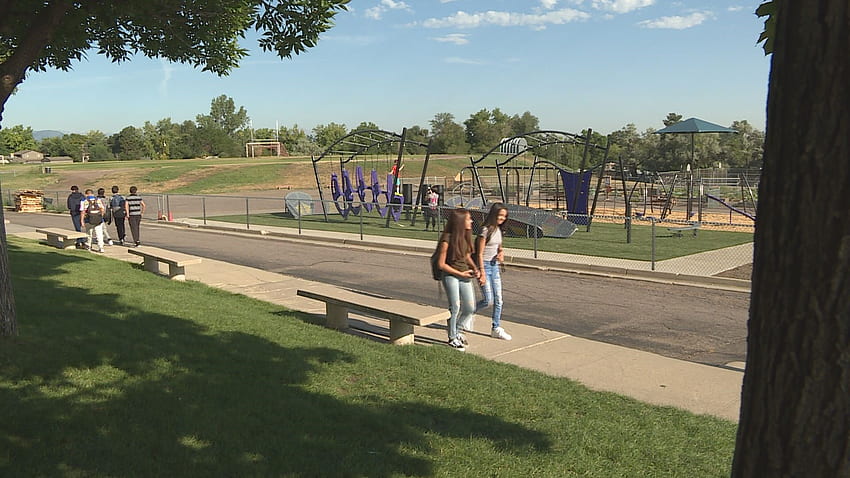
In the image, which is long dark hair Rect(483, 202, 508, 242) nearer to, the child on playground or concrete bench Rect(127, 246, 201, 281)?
concrete bench Rect(127, 246, 201, 281)

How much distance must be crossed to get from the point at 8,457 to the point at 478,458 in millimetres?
2833

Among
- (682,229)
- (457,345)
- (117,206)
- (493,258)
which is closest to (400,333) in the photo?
(457,345)

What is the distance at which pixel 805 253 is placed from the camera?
6.59 feet

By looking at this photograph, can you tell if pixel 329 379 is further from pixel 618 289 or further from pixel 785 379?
pixel 618 289

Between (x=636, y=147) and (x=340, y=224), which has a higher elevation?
(x=636, y=147)

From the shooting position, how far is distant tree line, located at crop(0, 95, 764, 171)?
6331cm

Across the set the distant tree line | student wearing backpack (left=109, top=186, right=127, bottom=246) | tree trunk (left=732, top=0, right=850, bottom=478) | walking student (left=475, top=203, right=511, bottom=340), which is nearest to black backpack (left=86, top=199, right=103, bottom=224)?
student wearing backpack (left=109, top=186, right=127, bottom=246)

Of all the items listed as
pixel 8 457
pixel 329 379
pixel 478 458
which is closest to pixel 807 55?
pixel 478 458

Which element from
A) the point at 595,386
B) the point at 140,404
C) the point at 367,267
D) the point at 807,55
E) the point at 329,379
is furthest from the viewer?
the point at 367,267

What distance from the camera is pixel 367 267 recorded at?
655 inches

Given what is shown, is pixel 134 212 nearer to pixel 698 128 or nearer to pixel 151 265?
pixel 151 265

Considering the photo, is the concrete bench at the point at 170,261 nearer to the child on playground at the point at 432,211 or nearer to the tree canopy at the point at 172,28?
the tree canopy at the point at 172,28

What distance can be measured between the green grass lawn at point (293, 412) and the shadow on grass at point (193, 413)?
15 millimetres

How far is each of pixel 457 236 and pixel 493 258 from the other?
1.07 meters
